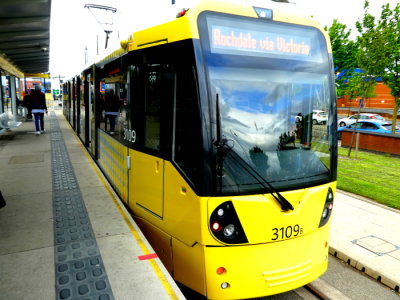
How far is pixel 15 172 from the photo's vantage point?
761cm

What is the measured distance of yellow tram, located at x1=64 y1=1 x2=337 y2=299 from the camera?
318 centimetres

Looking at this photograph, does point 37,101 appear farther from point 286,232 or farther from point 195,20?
point 286,232

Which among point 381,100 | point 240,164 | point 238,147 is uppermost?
point 381,100

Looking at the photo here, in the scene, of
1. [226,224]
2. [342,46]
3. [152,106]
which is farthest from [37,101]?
[342,46]

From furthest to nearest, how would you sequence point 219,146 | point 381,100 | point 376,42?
point 381,100 → point 376,42 → point 219,146

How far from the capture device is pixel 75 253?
3688mm

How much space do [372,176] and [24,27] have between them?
1104 centimetres

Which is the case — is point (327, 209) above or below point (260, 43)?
below

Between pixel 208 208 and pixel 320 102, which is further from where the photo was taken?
pixel 320 102

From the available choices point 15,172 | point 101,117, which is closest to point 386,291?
point 101,117

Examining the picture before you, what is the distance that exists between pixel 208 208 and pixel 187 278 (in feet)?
2.76

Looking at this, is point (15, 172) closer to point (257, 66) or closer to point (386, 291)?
point (257, 66)

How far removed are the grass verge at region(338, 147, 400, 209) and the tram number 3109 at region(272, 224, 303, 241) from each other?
4.62m

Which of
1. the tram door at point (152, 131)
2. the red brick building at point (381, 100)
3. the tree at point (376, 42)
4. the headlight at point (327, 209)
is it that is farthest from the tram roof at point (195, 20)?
the red brick building at point (381, 100)
